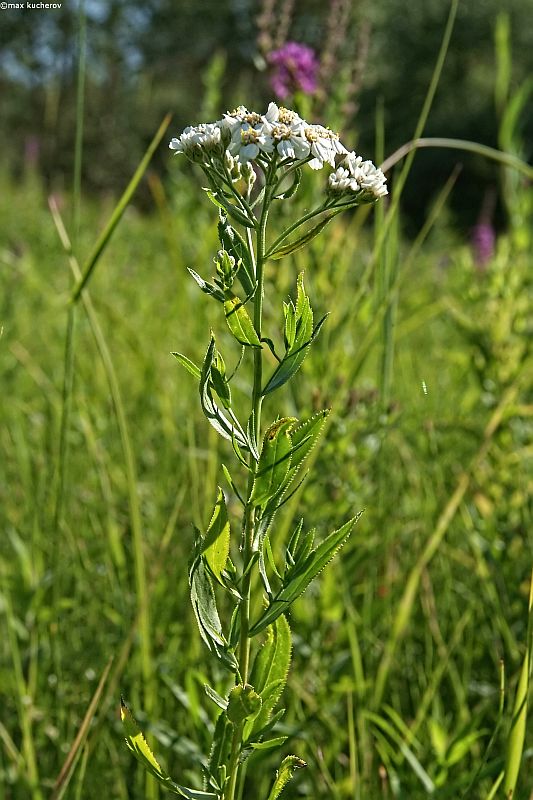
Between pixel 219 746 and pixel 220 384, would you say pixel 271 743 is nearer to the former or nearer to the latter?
pixel 219 746

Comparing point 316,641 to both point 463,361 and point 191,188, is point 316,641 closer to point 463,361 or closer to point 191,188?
point 463,361

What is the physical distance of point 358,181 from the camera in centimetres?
64

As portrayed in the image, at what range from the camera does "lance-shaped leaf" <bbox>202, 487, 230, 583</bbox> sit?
60 centimetres

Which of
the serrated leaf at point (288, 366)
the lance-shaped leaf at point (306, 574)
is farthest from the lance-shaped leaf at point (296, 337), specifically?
the lance-shaped leaf at point (306, 574)

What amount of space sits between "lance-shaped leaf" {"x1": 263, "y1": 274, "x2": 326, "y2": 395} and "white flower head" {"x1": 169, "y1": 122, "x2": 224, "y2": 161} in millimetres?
113

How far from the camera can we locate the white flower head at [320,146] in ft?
1.94

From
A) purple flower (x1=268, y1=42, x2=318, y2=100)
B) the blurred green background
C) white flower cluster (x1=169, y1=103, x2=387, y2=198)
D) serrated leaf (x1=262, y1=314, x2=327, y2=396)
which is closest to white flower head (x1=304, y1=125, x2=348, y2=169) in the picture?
white flower cluster (x1=169, y1=103, x2=387, y2=198)

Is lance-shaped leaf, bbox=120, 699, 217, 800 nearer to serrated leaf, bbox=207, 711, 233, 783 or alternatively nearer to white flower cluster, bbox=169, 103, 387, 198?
serrated leaf, bbox=207, 711, 233, 783

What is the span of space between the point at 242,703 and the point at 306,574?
9cm

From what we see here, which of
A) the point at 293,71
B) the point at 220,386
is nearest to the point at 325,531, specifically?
the point at 293,71

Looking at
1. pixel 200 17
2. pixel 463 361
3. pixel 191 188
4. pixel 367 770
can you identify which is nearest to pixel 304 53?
pixel 463 361

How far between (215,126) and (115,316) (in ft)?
3.08

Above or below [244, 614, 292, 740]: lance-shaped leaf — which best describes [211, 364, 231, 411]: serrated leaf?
above

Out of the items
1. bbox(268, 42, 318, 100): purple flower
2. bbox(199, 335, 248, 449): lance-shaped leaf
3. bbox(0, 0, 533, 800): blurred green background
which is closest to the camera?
bbox(199, 335, 248, 449): lance-shaped leaf
